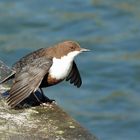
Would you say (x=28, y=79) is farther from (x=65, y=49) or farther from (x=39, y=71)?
(x=65, y=49)

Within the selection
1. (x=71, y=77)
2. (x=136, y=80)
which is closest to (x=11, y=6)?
(x=136, y=80)

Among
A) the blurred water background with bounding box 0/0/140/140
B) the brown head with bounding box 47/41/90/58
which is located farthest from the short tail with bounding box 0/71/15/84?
the blurred water background with bounding box 0/0/140/140

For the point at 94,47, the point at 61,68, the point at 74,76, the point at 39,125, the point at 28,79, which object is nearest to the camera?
the point at 39,125

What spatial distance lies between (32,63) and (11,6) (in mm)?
9240

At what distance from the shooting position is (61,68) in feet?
21.1

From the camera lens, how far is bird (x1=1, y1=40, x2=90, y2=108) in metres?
6.25

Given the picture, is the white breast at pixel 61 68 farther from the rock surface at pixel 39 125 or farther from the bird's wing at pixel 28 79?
the rock surface at pixel 39 125

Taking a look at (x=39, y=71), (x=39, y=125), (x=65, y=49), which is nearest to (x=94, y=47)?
(x=65, y=49)

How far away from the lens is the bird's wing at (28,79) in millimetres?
6211

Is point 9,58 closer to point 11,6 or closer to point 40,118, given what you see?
point 11,6

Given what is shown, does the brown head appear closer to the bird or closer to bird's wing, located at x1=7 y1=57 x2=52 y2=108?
the bird

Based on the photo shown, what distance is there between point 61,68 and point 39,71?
0.21 meters

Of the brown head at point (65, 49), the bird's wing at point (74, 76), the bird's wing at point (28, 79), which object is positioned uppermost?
the brown head at point (65, 49)

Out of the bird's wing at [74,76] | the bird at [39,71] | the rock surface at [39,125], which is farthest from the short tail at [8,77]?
the bird's wing at [74,76]
